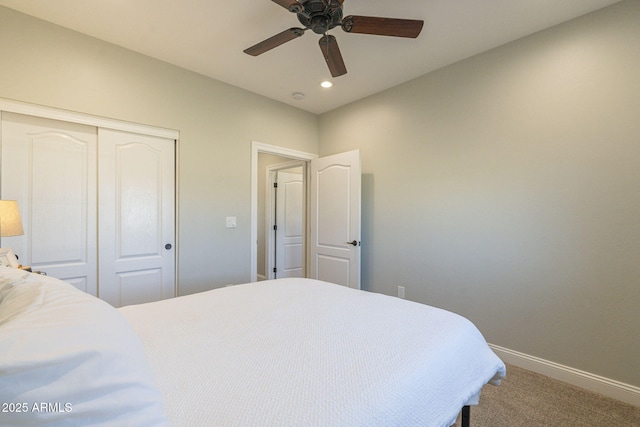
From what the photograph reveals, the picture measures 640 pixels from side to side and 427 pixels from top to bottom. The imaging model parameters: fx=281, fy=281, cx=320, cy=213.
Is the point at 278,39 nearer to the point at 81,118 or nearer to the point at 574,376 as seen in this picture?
the point at 81,118

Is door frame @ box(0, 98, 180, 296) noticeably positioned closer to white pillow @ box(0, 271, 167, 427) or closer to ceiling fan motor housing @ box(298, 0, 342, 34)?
ceiling fan motor housing @ box(298, 0, 342, 34)

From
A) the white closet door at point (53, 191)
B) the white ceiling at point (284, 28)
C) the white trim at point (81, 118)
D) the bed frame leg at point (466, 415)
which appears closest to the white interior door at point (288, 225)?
the white ceiling at point (284, 28)

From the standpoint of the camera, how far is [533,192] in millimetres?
2215

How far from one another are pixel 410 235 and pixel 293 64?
2.07m

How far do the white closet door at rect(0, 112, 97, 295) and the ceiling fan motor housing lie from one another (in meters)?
2.01

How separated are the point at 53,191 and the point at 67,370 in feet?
7.62

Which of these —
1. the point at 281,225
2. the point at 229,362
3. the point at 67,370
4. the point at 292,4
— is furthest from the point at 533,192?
the point at 281,225

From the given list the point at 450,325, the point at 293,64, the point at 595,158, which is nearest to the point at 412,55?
the point at 293,64

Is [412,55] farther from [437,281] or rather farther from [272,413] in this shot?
[272,413]

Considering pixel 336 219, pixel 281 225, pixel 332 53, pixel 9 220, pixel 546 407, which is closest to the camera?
pixel 9 220

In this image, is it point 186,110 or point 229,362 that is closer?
point 229,362

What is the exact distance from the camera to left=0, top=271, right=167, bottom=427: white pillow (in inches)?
17.9

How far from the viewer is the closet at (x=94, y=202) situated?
2053mm

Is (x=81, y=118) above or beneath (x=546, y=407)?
above
